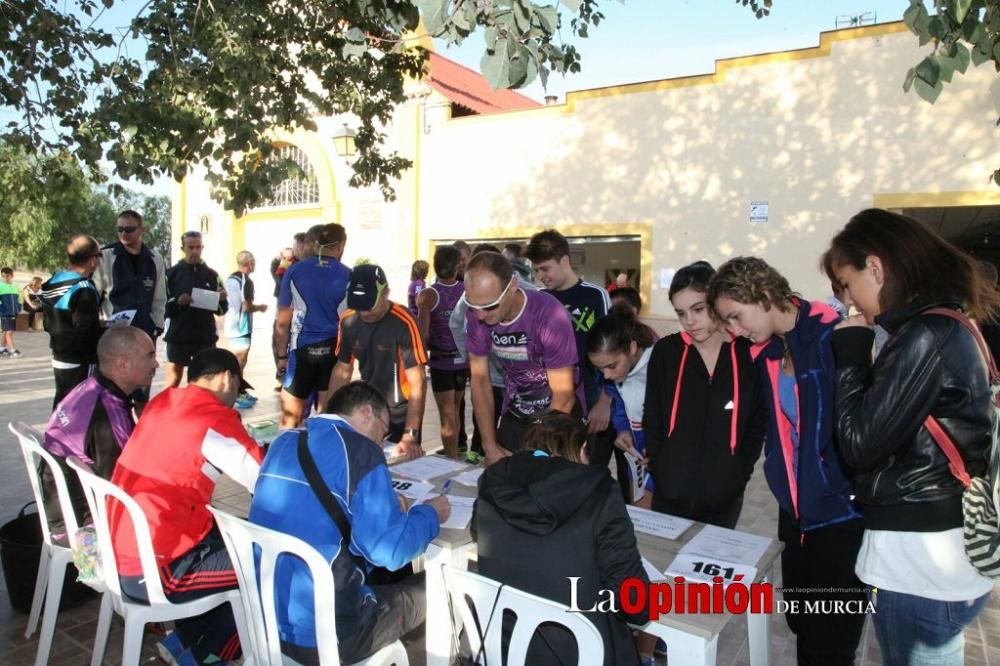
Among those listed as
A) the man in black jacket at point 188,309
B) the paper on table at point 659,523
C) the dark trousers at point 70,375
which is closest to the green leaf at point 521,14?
the paper on table at point 659,523

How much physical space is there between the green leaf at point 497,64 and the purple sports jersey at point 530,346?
5.32 feet

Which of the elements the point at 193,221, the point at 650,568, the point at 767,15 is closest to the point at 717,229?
the point at 767,15

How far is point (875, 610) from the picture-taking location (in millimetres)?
1781

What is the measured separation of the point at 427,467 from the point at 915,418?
83.0 inches

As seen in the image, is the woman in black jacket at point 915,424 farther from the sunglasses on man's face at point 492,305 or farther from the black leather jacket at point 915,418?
the sunglasses on man's face at point 492,305

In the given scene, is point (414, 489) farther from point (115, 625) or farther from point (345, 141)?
point (345, 141)

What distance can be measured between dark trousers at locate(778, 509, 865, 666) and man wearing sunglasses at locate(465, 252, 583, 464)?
126 centimetres

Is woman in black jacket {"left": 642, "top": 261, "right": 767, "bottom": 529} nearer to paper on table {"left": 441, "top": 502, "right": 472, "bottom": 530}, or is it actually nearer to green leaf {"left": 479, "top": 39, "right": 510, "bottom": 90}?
paper on table {"left": 441, "top": 502, "right": 472, "bottom": 530}

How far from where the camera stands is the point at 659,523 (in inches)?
96.9

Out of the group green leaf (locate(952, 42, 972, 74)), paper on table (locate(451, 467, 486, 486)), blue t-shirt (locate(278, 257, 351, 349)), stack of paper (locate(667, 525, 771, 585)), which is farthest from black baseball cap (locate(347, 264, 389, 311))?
green leaf (locate(952, 42, 972, 74))

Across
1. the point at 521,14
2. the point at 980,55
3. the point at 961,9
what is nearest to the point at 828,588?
the point at 961,9

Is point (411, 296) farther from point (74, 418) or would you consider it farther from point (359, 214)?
point (359, 214)

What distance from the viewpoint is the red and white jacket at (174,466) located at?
2.43 meters

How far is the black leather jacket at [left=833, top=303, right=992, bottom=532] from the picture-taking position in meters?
1.58
